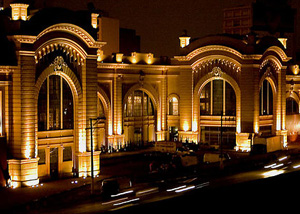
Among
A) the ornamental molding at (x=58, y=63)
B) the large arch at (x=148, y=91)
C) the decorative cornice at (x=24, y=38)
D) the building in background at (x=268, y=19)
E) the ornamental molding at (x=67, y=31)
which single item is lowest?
the large arch at (x=148, y=91)

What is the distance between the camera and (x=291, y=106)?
76188mm

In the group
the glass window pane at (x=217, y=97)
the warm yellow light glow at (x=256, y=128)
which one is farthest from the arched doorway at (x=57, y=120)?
the warm yellow light glow at (x=256, y=128)

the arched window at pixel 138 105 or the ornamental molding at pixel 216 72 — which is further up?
the ornamental molding at pixel 216 72

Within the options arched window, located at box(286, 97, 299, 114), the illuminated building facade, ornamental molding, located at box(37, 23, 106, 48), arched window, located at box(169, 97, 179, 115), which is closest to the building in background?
arched window, located at box(286, 97, 299, 114)

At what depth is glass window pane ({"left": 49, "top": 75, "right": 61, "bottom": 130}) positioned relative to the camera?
43969mm

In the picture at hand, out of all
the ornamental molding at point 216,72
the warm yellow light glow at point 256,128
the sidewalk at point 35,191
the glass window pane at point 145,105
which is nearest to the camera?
the sidewalk at point 35,191

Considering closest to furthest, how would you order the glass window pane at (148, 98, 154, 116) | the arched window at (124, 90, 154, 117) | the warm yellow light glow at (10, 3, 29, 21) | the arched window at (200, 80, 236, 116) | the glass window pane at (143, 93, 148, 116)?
the warm yellow light glow at (10, 3, 29, 21) < the arched window at (200, 80, 236, 116) < the arched window at (124, 90, 154, 117) < the glass window pane at (143, 93, 148, 116) < the glass window pane at (148, 98, 154, 116)

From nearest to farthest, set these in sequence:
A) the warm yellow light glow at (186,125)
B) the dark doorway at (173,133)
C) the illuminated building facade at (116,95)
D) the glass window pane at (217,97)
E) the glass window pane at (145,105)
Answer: the illuminated building facade at (116,95) < the glass window pane at (217,97) < the warm yellow light glow at (186,125) < the glass window pane at (145,105) < the dark doorway at (173,133)

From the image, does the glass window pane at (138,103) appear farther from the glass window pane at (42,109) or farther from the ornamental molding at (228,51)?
the glass window pane at (42,109)

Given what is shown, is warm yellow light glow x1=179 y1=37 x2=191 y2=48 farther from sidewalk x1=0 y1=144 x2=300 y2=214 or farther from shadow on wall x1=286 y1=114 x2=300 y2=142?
sidewalk x1=0 y1=144 x2=300 y2=214

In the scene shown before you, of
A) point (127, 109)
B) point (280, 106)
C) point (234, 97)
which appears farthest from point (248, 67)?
point (127, 109)

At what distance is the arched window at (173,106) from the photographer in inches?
2655

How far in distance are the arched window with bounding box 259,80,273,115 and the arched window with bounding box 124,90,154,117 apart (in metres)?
13.8

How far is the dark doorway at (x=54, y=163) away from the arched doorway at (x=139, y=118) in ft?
63.2
